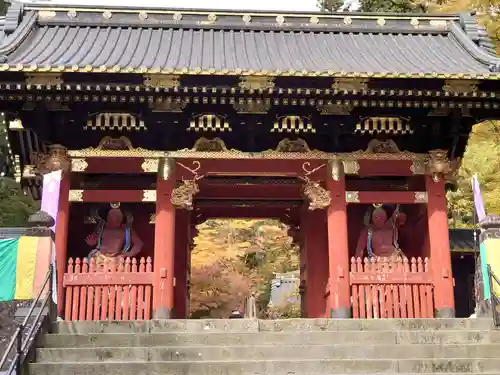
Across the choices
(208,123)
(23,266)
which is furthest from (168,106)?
(23,266)

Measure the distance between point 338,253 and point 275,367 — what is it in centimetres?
415

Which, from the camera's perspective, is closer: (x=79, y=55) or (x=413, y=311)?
(x=413, y=311)

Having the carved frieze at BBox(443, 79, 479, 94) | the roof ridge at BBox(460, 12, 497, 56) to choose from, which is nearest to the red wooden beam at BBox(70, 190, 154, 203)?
the carved frieze at BBox(443, 79, 479, 94)

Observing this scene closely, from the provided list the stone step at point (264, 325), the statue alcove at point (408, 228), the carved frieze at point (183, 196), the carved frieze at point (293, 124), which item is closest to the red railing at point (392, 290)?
the statue alcove at point (408, 228)

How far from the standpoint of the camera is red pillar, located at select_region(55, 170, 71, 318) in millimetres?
12046

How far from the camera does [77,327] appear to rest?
32.2 ft

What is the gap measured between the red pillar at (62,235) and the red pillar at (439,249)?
275 inches

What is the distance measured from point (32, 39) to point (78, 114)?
301cm

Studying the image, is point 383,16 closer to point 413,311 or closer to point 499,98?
point 499,98

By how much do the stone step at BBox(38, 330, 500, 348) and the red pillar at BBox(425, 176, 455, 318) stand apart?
8.78ft

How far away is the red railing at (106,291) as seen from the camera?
11.9 metres

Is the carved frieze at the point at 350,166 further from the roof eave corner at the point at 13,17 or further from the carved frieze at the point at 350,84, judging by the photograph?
the roof eave corner at the point at 13,17

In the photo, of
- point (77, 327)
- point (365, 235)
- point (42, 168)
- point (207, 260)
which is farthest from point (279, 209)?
point (207, 260)

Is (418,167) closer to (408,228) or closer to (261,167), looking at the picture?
(408,228)
